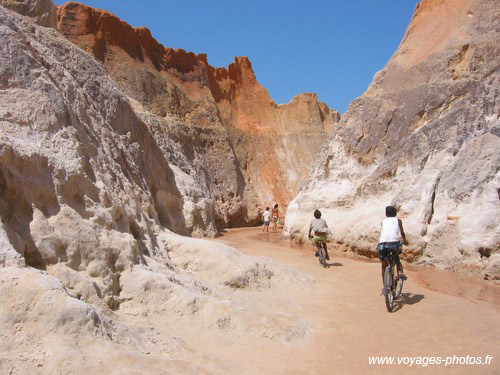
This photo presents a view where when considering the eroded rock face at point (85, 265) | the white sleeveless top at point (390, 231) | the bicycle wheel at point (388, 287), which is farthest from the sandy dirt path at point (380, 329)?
the white sleeveless top at point (390, 231)

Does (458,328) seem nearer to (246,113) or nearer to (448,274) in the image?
(448,274)

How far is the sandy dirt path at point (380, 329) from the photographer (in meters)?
4.27

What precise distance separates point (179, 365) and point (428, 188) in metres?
8.97

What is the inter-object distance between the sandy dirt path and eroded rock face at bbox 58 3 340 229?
418 inches

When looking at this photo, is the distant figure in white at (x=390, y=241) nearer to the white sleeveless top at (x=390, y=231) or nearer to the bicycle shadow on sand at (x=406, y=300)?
the white sleeveless top at (x=390, y=231)

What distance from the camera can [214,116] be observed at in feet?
95.3

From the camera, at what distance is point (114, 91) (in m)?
12.9

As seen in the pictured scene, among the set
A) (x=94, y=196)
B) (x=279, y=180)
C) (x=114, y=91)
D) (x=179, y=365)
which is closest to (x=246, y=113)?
(x=279, y=180)

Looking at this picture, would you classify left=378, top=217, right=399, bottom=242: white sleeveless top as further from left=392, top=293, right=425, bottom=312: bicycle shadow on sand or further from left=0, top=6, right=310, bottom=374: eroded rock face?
left=0, top=6, right=310, bottom=374: eroded rock face

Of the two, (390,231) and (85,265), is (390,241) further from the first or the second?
(85,265)

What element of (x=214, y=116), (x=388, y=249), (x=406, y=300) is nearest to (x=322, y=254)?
(x=406, y=300)

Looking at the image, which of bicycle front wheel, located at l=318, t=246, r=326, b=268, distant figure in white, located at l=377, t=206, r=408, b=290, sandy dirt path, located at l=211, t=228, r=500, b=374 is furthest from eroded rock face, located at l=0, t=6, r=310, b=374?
bicycle front wheel, located at l=318, t=246, r=326, b=268

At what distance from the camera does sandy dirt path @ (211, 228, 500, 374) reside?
4.27 meters

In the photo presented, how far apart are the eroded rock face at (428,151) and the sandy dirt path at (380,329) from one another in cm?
189
